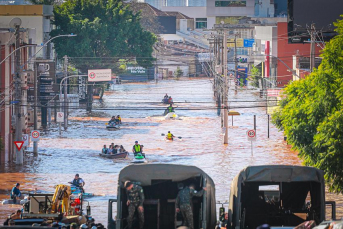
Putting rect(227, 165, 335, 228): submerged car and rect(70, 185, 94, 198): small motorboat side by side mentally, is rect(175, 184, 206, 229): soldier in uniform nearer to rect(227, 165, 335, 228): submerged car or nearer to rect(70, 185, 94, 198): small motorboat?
rect(227, 165, 335, 228): submerged car

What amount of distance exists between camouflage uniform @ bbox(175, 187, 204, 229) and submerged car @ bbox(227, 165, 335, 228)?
3.79 feet

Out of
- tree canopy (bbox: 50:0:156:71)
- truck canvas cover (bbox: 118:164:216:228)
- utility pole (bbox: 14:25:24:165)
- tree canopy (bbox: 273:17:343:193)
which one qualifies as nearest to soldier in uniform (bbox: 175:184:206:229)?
truck canvas cover (bbox: 118:164:216:228)

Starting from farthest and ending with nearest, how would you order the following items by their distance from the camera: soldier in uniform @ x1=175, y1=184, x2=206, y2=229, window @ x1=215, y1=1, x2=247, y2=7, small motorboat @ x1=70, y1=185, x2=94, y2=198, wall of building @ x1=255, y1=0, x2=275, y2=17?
window @ x1=215, y1=1, x2=247, y2=7 → wall of building @ x1=255, y1=0, x2=275, y2=17 → small motorboat @ x1=70, y1=185, x2=94, y2=198 → soldier in uniform @ x1=175, y1=184, x2=206, y2=229

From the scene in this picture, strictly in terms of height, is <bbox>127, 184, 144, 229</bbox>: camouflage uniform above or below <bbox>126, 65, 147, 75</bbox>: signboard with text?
below

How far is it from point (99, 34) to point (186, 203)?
2952 inches

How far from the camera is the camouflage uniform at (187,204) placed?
19469mm

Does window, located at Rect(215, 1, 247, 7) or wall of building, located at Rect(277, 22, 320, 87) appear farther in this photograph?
window, located at Rect(215, 1, 247, 7)

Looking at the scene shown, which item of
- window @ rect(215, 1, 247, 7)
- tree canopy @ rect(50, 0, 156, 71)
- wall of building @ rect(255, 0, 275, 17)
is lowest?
tree canopy @ rect(50, 0, 156, 71)

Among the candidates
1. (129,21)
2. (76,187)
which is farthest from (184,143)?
(129,21)

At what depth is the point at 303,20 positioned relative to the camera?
227ft

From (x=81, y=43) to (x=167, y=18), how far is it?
68.0 metres

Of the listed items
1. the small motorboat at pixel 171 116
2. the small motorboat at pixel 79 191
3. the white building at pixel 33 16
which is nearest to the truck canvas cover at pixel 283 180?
the small motorboat at pixel 79 191

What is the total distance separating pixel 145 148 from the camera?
186ft

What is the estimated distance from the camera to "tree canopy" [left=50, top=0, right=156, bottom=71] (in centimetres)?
9200
